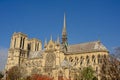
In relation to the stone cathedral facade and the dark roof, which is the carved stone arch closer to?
the stone cathedral facade

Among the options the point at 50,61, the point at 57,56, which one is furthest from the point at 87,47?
the point at 50,61

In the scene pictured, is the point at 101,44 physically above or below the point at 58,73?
above

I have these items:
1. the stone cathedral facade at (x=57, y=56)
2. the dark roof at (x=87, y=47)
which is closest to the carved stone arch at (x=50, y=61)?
the stone cathedral facade at (x=57, y=56)

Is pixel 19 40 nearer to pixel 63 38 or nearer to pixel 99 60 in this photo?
pixel 63 38

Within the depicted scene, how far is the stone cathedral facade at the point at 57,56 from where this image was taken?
261 feet

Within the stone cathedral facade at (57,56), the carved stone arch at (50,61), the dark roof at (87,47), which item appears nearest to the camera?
the stone cathedral facade at (57,56)

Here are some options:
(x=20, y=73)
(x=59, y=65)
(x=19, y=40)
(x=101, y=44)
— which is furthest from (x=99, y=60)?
(x=19, y=40)

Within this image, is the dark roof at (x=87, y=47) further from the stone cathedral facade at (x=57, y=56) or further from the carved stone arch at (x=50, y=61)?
the carved stone arch at (x=50, y=61)

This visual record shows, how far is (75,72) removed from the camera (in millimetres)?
79625

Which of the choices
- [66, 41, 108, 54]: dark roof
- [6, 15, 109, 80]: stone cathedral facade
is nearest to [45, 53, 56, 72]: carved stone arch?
[6, 15, 109, 80]: stone cathedral facade

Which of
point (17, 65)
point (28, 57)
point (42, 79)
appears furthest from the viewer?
point (28, 57)

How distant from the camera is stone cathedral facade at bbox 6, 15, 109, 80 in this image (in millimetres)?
79625

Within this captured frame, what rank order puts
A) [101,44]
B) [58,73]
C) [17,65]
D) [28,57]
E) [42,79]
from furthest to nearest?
[28,57] → [17,65] → [101,44] → [58,73] → [42,79]

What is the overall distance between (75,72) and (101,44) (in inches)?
558
